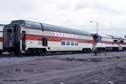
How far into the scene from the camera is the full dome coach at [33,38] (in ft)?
136

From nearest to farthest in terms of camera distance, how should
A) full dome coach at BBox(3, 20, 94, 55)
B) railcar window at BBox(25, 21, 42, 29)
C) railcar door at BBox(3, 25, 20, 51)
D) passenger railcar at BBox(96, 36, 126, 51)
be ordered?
full dome coach at BBox(3, 20, 94, 55) < railcar door at BBox(3, 25, 20, 51) < railcar window at BBox(25, 21, 42, 29) < passenger railcar at BBox(96, 36, 126, 51)

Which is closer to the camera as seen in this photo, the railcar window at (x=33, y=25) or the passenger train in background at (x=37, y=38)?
the passenger train in background at (x=37, y=38)

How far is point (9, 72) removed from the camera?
23109 mm

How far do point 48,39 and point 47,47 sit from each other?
1134mm

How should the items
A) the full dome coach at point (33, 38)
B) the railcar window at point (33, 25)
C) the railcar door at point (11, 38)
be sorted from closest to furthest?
1. the full dome coach at point (33, 38)
2. the railcar door at point (11, 38)
3. the railcar window at point (33, 25)

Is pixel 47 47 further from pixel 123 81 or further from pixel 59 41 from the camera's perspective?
pixel 123 81

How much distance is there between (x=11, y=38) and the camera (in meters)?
42.1

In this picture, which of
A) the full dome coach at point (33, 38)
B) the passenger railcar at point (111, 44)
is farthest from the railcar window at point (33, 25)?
the passenger railcar at point (111, 44)

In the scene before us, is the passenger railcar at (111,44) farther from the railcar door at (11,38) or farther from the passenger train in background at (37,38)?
the railcar door at (11,38)

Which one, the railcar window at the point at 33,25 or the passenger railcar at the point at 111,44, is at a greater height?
the railcar window at the point at 33,25

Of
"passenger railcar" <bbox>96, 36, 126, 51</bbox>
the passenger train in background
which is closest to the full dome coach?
the passenger train in background

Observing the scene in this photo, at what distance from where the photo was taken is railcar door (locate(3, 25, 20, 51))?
137 feet

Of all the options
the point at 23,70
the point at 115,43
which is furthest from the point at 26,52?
the point at 115,43

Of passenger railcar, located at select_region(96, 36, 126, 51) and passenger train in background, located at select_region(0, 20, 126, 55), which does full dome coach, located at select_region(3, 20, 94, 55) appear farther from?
passenger railcar, located at select_region(96, 36, 126, 51)
